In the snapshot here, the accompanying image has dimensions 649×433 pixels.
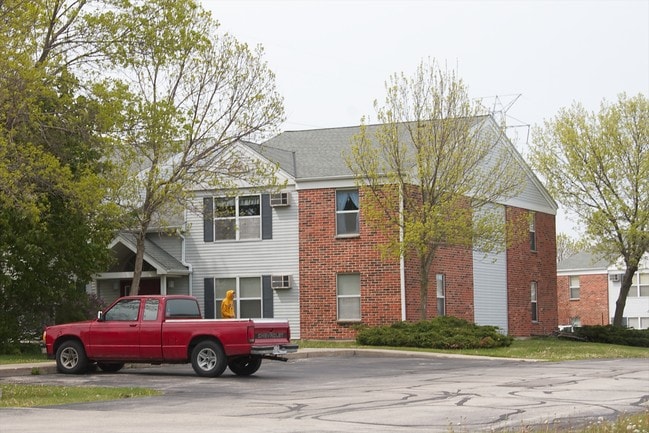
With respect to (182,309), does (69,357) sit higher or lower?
lower

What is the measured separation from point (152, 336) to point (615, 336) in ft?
83.4

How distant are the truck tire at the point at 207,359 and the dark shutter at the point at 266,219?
621 inches

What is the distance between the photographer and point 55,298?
3023cm

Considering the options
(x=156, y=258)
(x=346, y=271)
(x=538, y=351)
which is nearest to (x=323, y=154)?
(x=346, y=271)

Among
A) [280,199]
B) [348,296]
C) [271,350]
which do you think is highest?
[280,199]

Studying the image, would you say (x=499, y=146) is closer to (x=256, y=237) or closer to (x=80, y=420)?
(x=256, y=237)

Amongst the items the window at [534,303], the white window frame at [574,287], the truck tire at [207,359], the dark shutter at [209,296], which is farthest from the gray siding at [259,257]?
the white window frame at [574,287]

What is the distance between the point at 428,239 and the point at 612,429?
2286 cm

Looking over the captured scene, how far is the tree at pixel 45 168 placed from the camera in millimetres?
21469

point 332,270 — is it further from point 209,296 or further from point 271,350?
point 271,350

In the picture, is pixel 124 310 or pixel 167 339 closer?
pixel 167 339

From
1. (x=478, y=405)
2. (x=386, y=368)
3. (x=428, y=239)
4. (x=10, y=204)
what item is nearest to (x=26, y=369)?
(x=10, y=204)

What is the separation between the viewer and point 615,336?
43000mm

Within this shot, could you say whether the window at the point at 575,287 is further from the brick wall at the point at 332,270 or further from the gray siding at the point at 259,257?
the gray siding at the point at 259,257
